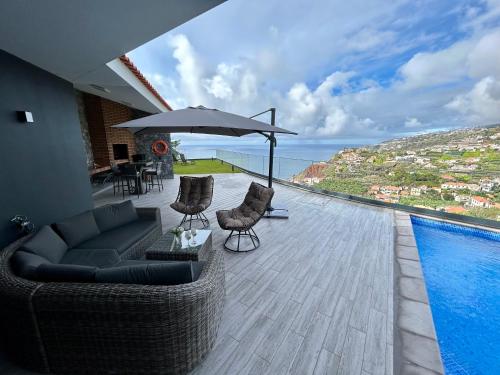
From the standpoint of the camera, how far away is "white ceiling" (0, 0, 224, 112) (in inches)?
68.6

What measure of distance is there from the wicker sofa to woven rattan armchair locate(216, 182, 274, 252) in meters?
1.78

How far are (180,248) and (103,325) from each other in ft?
3.90

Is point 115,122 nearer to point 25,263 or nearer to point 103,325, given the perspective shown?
point 25,263

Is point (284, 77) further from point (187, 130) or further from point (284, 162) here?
point (187, 130)

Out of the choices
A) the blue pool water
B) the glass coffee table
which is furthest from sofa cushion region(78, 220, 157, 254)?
the blue pool water

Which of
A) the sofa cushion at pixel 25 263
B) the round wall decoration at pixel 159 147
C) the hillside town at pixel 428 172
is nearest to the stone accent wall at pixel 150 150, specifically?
the round wall decoration at pixel 159 147

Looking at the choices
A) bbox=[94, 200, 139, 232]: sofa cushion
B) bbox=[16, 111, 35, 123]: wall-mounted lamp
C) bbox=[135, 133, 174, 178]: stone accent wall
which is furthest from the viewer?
bbox=[135, 133, 174, 178]: stone accent wall

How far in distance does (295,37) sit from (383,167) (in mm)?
4838

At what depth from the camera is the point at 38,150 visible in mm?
3127

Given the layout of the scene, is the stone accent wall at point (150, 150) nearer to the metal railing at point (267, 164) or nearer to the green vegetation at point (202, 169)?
the green vegetation at point (202, 169)

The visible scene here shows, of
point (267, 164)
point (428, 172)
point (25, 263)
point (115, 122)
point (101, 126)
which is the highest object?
point (115, 122)

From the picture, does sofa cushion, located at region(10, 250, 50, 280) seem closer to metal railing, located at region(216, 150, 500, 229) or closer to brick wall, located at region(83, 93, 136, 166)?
metal railing, located at region(216, 150, 500, 229)

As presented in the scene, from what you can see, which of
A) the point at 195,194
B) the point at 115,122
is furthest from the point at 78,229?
the point at 115,122

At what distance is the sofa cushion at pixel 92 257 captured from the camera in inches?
88.1
